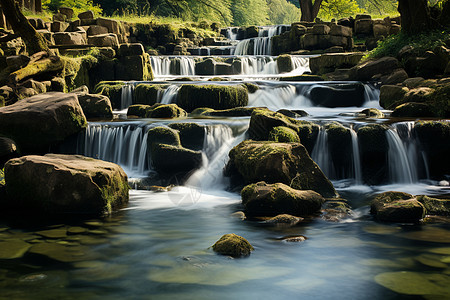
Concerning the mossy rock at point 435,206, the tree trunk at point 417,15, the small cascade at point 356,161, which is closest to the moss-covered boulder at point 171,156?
the small cascade at point 356,161

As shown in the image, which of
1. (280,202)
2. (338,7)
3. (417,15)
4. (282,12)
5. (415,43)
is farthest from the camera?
(282,12)

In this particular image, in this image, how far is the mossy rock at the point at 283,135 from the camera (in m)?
8.72

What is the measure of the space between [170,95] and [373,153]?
676cm

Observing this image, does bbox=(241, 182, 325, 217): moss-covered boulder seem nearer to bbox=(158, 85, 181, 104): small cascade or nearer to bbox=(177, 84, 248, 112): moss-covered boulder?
bbox=(177, 84, 248, 112): moss-covered boulder

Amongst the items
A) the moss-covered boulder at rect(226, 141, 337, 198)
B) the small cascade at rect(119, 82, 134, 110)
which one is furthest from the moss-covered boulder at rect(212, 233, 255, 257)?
the small cascade at rect(119, 82, 134, 110)

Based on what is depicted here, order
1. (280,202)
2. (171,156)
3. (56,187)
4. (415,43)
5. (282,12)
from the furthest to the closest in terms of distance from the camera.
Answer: (282,12)
(415,43)
(171,156)
(280,202)
(56,187)

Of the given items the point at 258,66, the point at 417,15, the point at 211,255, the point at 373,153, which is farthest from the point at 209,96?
the point at 417,15

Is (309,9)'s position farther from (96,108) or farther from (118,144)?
(118,144)

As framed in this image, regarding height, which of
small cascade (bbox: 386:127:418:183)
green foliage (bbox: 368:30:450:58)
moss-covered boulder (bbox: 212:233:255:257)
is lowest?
moss-covered boulder (bbox: 212:233:255:257)

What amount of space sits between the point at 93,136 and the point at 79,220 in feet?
12.9

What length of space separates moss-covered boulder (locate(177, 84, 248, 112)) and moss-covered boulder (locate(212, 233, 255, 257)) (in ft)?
26.8

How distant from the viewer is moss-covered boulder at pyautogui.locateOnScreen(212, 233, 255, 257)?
16.6 ft

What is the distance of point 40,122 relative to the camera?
352 inches

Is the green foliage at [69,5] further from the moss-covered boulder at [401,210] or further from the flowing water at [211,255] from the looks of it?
the moss-covered boulder at [401,210]
